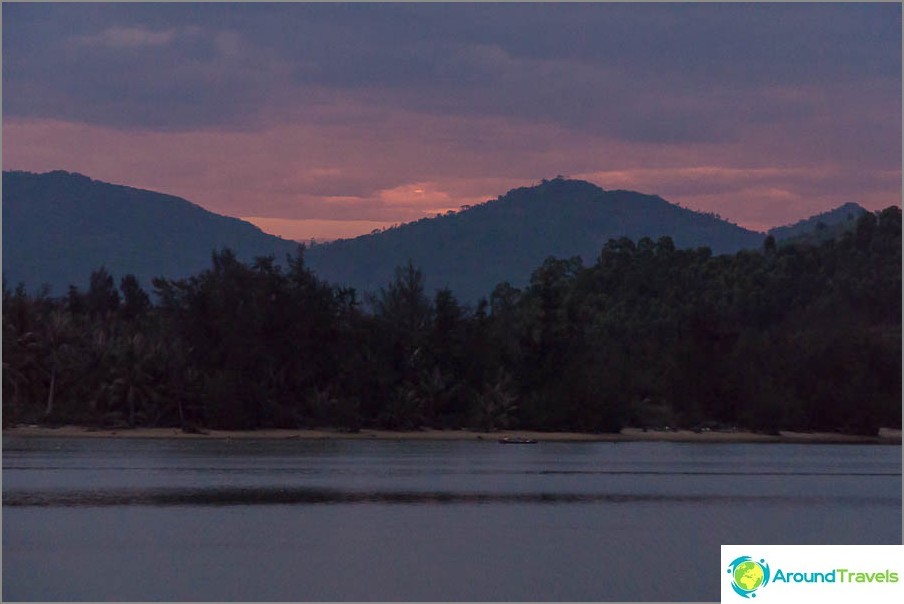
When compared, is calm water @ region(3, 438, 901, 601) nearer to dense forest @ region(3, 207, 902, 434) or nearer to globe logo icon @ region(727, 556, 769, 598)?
globe logo icon @ region(727, 556, 769, 598)

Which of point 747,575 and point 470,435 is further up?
point 747,575

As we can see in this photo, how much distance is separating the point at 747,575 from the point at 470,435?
78.6 meters

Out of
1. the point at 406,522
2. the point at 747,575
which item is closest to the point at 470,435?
the point at 406,522

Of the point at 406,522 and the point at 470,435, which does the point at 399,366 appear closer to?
the point at 470,435

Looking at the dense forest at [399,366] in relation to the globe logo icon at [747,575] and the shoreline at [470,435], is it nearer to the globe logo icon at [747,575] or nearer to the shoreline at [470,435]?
the shoreline at [470,435]

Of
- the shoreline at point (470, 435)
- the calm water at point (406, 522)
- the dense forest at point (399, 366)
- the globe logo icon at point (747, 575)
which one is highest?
the dense forest at point (399, 366)

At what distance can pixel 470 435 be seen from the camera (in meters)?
99.1

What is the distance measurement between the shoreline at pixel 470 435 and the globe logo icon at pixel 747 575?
7481cm

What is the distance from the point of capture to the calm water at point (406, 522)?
31.8 metres

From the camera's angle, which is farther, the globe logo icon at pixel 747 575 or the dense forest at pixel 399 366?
the dense forest at pixel 399 366

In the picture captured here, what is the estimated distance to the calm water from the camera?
31.8m

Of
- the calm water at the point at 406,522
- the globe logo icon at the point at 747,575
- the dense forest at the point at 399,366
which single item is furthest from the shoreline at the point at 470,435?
the globe logo icon at the point at 747,575

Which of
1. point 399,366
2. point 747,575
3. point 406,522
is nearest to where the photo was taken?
point 747,575

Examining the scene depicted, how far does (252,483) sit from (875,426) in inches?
2372
